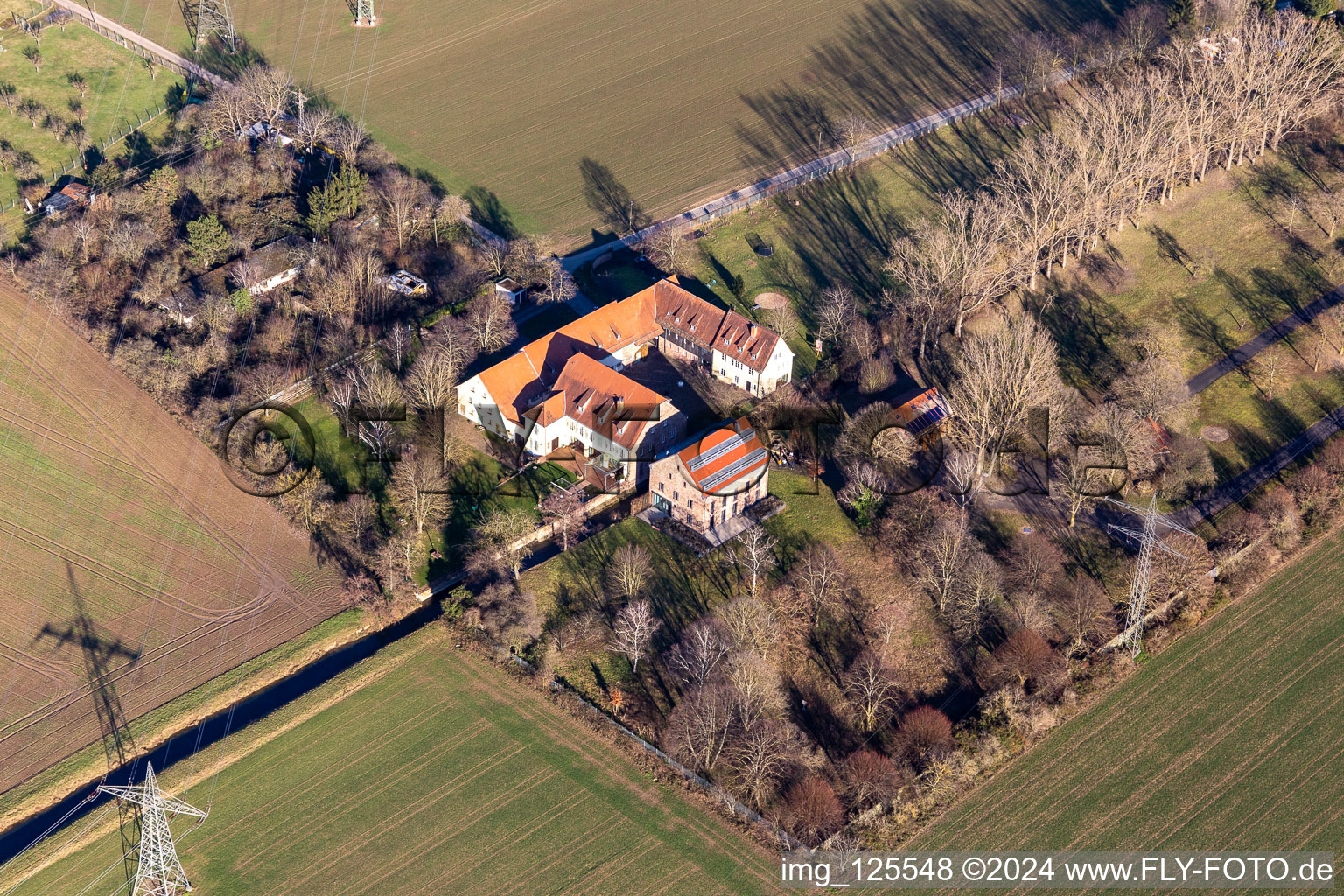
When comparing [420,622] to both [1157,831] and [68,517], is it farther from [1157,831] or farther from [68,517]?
[1157,831]

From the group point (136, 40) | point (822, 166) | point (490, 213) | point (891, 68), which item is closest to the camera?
point (490, 213)

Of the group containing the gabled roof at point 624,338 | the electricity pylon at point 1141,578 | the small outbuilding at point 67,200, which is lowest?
the electricity pylon at point 1141,578

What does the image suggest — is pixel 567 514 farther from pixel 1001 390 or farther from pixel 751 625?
pixel 1001 390

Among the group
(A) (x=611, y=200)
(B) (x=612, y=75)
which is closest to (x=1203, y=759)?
(A) (x=611, y=200)

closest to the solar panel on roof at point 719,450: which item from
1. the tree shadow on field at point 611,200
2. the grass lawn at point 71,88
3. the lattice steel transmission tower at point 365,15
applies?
the tree shadow on field at point 611,200

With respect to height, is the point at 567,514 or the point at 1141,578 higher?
the point at 567,514

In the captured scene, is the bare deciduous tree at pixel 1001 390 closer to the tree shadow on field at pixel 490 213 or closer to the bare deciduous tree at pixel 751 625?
the bare deciduous tree at pixel 751 625

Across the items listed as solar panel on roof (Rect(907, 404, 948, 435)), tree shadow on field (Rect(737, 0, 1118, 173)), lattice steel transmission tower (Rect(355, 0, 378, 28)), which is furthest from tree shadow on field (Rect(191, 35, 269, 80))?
solar panel on roof (Rect(907, 404, 948, 435))
